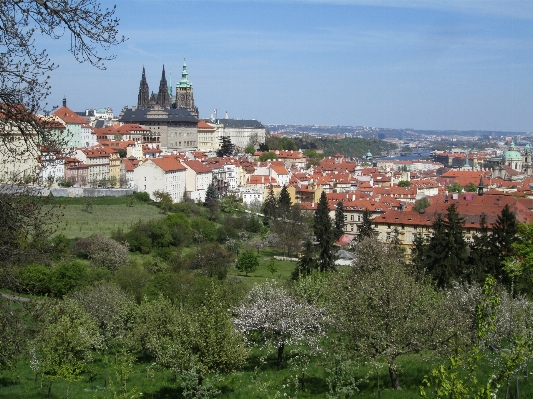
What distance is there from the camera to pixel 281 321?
57.7ft

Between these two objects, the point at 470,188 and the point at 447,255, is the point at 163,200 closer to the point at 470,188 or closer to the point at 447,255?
the point at 447,255

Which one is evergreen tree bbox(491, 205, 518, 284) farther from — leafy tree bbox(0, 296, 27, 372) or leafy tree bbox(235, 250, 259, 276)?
leafy tree bbox(0, 296, 27, 372)

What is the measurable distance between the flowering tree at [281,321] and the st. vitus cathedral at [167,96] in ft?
344

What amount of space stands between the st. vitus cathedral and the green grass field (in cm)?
6180

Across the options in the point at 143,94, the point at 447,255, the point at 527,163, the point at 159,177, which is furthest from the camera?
the point at 527,163

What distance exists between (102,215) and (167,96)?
245 feet

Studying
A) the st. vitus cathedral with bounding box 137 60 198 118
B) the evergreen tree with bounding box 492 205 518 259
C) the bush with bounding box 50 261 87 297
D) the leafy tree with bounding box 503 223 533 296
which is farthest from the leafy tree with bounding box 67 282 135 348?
the st. vitus cathedral with bounding box 137 60 198 118

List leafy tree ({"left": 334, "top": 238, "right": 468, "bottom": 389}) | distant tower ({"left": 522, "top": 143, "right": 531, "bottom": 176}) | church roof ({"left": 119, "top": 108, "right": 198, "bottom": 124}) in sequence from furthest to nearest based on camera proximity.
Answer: distant tower ({"left": 522, "top": 143, "right": 531, "bottom": 176}) → church roof ({"left": 119, "top": 108, "right": 198, "bottom": 124}) → leafy tree ({"left": 334, "top": 238, "right": 468, "bottom": 389})

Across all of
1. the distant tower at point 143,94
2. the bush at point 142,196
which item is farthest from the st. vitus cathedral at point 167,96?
the bush at point 142,196

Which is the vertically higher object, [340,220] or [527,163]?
[527,163]

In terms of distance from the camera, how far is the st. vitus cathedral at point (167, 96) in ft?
412

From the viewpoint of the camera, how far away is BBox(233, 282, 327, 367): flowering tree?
690 inches

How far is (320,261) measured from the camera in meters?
37.5

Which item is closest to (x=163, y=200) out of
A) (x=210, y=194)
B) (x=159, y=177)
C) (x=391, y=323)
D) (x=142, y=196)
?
(x=142, y=196)
